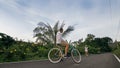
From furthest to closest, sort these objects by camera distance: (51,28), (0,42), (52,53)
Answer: (51,28), (0,42), (52,53)

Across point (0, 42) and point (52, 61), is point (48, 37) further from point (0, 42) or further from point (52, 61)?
point (52, 61)

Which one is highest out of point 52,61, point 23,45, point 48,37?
point 48,37

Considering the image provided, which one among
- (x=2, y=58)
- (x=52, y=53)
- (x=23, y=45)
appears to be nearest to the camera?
(x=52, y=53)

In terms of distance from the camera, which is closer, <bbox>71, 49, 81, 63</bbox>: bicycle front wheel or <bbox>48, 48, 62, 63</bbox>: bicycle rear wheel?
<bbox>48, 48, 62, 63</bbox>: bicycle rear wheel

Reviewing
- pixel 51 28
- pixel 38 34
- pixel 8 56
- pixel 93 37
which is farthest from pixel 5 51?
pixel 93 37

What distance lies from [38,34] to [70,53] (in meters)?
27.0

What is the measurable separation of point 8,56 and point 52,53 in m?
6.03

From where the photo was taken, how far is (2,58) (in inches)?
599

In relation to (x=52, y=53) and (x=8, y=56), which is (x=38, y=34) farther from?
(x=52, y=53)

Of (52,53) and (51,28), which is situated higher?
(51,28)

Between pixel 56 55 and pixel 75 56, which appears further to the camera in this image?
pixel 75 56

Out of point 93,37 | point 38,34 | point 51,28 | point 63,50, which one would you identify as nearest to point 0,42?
point 63,50

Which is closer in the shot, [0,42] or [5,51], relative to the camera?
[5,51]

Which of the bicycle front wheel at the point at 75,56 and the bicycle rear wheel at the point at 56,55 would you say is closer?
the bicycle rear wheel at the point at 56,55
